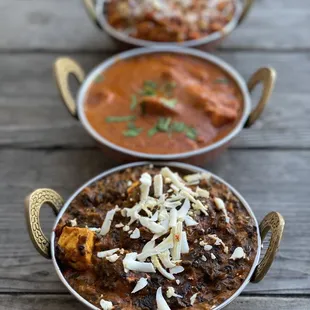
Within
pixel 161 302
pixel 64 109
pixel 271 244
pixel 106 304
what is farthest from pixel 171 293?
pixel 64 109

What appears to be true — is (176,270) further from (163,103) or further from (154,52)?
(154,52)

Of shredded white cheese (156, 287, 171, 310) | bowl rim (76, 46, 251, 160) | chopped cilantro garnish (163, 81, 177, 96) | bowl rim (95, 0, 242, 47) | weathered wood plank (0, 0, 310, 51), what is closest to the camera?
shredded white cheese (156, 287, 171, 310)

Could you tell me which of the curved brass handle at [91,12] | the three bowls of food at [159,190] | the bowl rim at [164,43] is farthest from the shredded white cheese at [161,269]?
the curved brass handle at [91,12]

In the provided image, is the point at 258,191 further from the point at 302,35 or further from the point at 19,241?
the point at 302,35

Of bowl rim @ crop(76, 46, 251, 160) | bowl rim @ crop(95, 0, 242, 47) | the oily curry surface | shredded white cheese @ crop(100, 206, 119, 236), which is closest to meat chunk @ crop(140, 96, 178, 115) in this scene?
the oily curry surface

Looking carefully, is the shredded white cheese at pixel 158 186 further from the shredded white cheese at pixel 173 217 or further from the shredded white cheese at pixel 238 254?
the shredded white cheese at pixel 238 254

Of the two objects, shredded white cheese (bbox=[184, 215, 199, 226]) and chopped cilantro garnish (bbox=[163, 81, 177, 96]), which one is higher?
chopped cilantro garnish (bbox=[163, 81, 177, 96])

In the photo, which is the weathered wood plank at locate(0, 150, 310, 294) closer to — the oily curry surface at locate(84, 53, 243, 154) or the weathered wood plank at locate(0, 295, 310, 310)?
the weathered wood plank at locate(0, 295, 310, 310)
